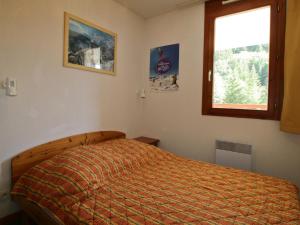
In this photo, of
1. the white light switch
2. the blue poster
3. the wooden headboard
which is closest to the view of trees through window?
the blue poster

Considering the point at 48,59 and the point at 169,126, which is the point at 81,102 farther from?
the point at 169,126

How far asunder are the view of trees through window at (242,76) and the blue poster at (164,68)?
0.56 metres

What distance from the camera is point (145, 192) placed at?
1.34 m

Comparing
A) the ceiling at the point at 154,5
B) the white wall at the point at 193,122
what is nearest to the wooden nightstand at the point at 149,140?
the white wall at the point at 193,122

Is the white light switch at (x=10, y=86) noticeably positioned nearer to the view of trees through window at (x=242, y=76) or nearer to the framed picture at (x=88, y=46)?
the framed picture at (x=88, y=46)

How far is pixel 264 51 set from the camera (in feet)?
6.75

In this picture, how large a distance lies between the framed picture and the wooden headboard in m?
0.78

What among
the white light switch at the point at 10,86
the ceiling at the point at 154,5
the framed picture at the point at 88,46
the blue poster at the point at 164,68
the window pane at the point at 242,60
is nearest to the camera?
the white light switch at the point at 10,86

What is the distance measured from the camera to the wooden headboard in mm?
1581

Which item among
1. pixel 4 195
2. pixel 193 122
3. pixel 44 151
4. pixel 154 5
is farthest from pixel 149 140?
pixel 154 5

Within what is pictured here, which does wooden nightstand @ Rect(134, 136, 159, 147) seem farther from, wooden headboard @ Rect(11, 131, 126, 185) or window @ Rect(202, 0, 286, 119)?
window @ Rect(202, 0, 286, 119)

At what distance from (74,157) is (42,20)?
4.28ft

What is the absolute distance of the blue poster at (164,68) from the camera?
2650 millimetres

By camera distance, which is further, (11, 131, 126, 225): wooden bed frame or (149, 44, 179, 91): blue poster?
(149, 44, 179, 91): blue poster
